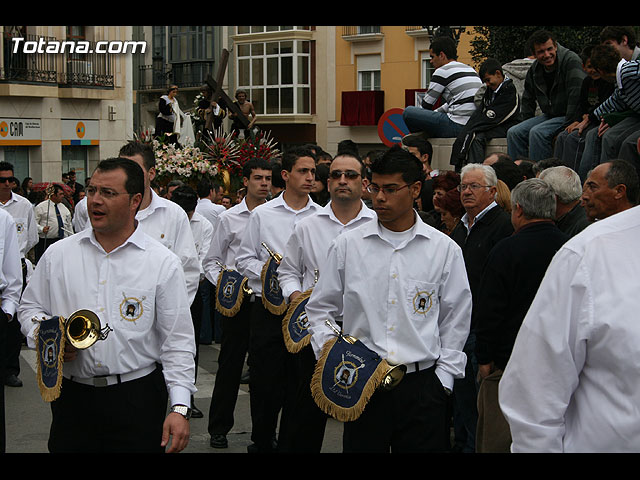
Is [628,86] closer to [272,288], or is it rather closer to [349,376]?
[272,288]

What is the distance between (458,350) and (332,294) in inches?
29.3

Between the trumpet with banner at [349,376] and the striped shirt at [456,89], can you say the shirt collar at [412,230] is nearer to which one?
the trumpet with banner at [349,376]

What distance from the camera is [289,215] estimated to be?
23.4 feet

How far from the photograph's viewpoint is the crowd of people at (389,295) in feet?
8.18

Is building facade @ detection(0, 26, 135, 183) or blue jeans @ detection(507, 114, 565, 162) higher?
→ building facade @ detection(0, 26, 135, 183)

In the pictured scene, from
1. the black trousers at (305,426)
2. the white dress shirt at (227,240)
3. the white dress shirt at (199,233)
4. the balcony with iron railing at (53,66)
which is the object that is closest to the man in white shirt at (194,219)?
the white dress shirt at (199,233)

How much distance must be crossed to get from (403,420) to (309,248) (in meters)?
1.92

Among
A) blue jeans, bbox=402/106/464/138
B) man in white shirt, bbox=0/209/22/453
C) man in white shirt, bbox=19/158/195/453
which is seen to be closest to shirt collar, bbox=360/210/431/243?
man in white shirt, bbox=19/158/195/453

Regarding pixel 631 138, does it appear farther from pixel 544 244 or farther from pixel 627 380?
pixel 627 380

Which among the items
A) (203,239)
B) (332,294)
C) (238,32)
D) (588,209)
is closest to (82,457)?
(332,294)

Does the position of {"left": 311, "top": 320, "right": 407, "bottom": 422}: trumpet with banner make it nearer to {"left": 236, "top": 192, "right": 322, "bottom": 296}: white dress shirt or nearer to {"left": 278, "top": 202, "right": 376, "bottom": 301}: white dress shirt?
{"left": 278, "top": 202, "right": 376, "bottom": 301}: white dress shirt

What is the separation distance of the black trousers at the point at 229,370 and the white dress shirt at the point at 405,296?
2.61 metres

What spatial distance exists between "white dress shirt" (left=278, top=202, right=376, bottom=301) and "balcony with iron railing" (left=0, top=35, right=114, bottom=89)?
992 inches

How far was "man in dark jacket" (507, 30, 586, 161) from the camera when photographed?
369 inches
